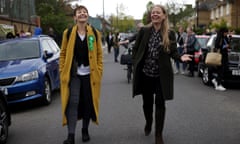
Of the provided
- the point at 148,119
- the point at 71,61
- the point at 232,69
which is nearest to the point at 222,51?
the point at 232,69

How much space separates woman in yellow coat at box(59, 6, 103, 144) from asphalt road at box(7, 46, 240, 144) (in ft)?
1.69

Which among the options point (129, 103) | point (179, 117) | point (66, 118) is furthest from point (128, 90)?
point (66, 118)

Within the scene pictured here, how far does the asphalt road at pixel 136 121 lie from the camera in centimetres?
608

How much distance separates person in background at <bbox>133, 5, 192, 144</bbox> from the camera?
215 inches

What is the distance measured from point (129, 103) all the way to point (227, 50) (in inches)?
143

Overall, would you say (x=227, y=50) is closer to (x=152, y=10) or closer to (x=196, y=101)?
(x=196, y=101)

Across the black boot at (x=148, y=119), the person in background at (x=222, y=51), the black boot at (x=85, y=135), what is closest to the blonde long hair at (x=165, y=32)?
the black boot at (x=148, y=119)

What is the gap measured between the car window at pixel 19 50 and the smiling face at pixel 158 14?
4.72 m

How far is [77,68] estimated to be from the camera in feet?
18.6

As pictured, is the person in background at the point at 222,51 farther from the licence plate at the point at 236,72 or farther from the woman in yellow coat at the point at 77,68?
the woman in yellow coat at the point at 77,68

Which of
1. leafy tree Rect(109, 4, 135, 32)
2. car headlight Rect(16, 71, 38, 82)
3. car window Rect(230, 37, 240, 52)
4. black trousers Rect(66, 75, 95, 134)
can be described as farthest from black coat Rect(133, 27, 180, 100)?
leafy tree Rect(109, 4, 135, 32)

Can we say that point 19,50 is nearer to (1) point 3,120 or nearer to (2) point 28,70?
(2) point 28,70

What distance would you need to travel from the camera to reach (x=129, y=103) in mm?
9148

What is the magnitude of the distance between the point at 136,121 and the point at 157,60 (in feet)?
6.43
